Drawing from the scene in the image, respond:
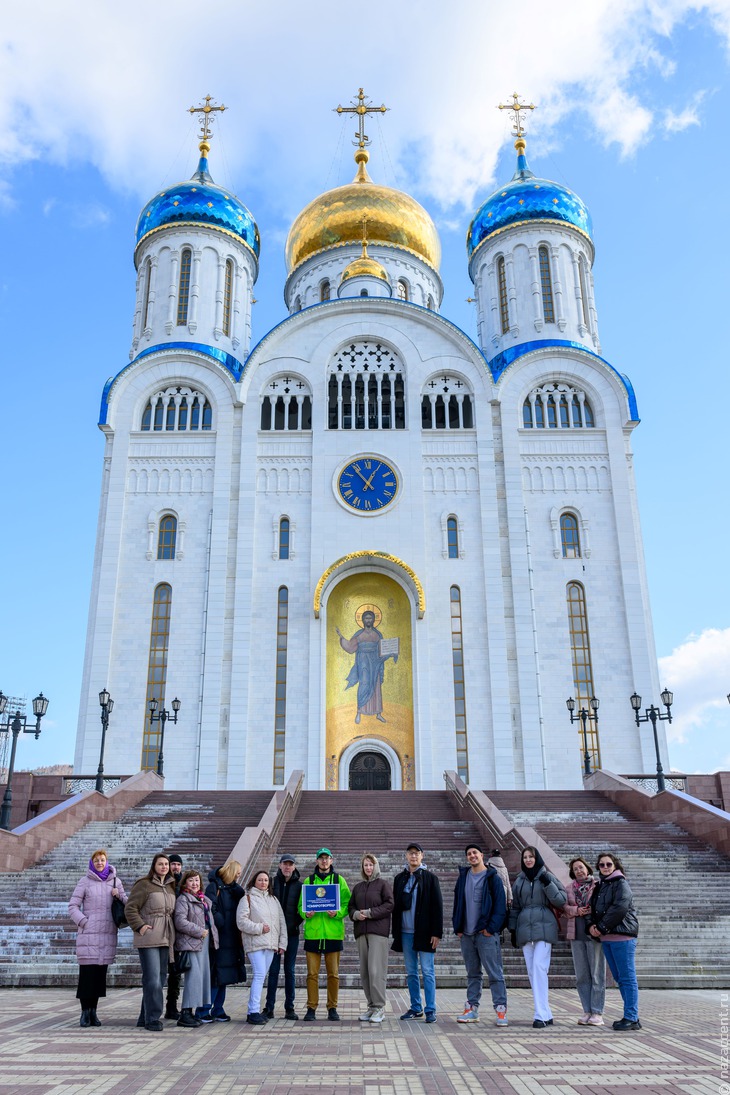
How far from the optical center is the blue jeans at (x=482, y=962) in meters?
7.45

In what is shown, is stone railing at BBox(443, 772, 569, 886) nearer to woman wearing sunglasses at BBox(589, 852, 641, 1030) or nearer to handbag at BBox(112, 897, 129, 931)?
woman wearing sunglasses at BBox(589, 852, 641, 1030)

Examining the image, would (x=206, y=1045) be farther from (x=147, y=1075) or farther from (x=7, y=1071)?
(x=7, y=1071)

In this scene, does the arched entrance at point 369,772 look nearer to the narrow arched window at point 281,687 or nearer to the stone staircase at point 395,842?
the narrow arched window at point 281,687

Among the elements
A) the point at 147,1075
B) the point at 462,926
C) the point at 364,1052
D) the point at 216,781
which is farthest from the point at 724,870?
the point at 216,781

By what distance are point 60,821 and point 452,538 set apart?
47.0 feet

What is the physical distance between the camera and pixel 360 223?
35.4 meters

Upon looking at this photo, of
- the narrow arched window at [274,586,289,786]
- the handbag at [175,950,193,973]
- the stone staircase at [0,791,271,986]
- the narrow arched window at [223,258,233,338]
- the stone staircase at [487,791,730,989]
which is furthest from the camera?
the narrow arched window at [223,258,233,338]

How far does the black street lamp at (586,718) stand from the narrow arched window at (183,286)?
1721 cm

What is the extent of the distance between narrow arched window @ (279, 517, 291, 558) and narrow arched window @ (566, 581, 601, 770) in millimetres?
8104

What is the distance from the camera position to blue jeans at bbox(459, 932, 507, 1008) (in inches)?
293

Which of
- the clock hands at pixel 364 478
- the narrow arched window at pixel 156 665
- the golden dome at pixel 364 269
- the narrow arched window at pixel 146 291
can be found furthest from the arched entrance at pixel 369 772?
the golden dome at pixel 364 269

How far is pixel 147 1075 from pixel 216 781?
1862 cm

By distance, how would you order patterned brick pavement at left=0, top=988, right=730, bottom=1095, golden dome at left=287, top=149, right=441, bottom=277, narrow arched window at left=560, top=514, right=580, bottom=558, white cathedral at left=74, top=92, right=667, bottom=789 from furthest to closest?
golden dome at left=287, top=149, right=441, bottom=277
narrow arched window at left=560, top=514, right=580, bottom=558
white cathedral at left=74, top=92, right=667, bottom=789
patterned brick pavement at left=0, top=988, right=730, bottom=1095

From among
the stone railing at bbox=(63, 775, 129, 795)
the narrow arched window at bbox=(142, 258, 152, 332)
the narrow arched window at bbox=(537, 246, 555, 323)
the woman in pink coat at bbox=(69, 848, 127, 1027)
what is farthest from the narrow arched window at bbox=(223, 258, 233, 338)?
the woman in pink coat at bbox=(69, 848, 127, 1027)
